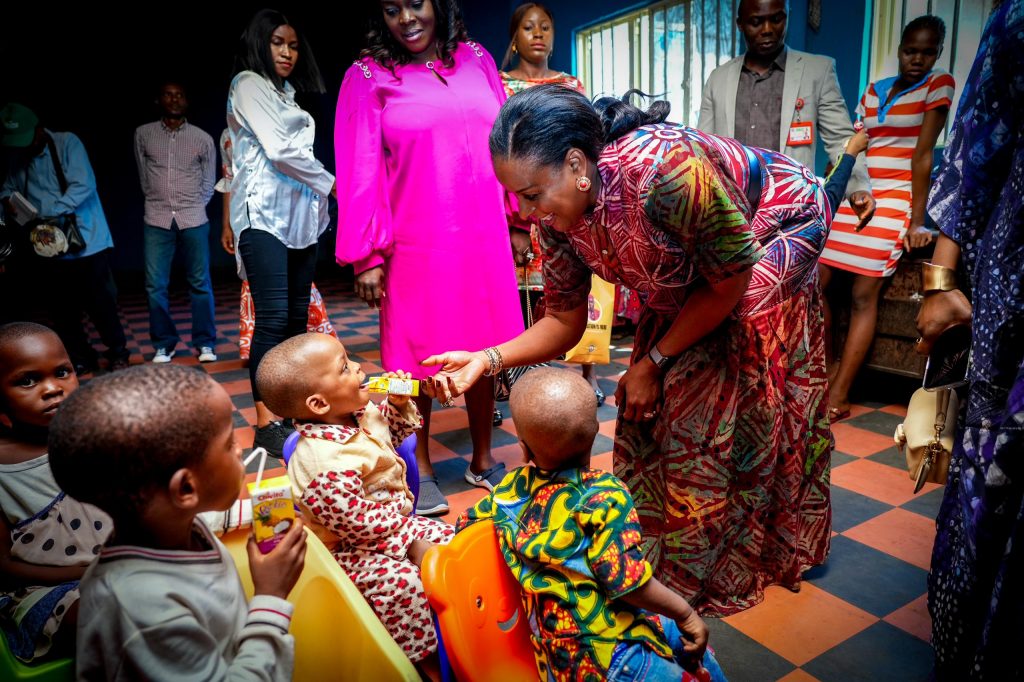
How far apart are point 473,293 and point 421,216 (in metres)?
0.33

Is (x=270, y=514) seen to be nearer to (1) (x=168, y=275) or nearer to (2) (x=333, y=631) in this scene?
(2) (x=333, y=631)

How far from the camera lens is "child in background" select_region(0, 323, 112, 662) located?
1254mm

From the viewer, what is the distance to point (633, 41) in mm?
6242

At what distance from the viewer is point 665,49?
19.4 feet

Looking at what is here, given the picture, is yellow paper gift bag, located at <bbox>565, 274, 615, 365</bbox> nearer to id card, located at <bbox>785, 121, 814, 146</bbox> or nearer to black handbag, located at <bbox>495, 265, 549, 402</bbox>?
black handbag, located at <bbox>495, 265, 549, 402</bbox>

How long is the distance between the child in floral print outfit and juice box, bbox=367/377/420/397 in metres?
0.03

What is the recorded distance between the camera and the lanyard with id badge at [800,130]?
3311mm

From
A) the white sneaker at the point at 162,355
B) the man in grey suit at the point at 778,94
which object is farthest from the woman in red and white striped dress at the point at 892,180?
the white sneaker at the point at 162,355

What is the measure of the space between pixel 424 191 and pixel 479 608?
4.94 feet

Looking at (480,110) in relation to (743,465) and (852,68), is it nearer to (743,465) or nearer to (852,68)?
(743,465)

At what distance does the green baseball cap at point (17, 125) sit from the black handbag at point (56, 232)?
106 mm

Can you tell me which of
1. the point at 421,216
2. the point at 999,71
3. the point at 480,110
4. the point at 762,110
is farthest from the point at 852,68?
the point at 999,71

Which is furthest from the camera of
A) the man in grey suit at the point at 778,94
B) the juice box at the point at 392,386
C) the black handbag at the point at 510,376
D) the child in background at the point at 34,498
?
the man in grey suit at the point at 778,94

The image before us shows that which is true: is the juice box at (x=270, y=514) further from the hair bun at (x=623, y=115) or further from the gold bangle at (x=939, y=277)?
the gold bangle at (x=939, y=277)
